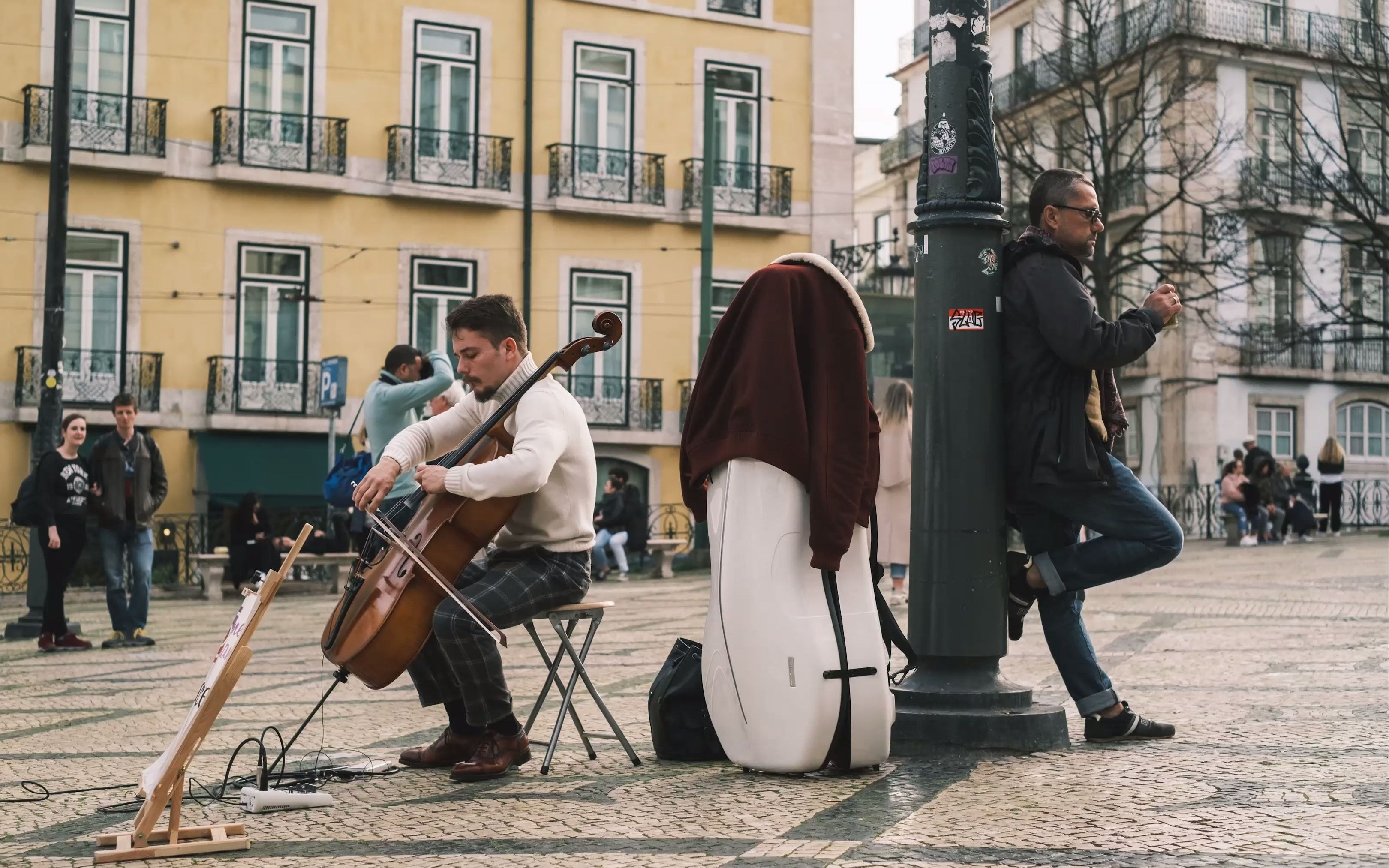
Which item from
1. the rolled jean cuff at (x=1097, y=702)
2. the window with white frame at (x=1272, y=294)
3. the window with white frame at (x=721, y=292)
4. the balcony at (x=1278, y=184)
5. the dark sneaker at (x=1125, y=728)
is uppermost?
the balcony at (x=1278, y=184)

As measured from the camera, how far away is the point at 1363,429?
42219 mm

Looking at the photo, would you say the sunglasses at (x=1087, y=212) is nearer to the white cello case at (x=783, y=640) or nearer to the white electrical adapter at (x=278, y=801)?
the white cello case at (x=783, y=640)

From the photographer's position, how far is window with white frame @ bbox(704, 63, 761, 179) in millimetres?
29984

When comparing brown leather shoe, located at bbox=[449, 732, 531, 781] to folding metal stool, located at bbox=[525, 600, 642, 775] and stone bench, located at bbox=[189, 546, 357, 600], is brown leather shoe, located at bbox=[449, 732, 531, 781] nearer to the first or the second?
folding metal stool, located at bbox=[525, 600, 642, 775]

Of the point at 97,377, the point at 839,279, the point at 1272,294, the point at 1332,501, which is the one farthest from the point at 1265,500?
the point at 839,279

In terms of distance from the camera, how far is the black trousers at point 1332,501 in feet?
97.4

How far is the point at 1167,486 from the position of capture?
3769 centimetres

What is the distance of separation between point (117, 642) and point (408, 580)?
793 cm

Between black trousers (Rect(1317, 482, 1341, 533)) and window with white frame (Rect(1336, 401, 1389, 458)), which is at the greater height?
window with white frame (Rect(1336, 401, 1389, 458))

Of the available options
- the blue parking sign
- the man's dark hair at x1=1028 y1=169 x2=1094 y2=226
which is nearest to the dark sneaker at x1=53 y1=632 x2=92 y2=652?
the man's dark hair at x1=1028 y1=169 x2=1094 y2=226

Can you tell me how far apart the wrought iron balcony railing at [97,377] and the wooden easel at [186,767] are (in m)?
21.9

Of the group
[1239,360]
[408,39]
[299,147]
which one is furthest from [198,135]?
[1239,360]

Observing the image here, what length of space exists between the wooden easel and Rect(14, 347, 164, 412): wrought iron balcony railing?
2189cm

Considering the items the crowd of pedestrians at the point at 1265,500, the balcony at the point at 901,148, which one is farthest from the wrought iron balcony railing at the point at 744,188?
the balcony at the point at 901,148
